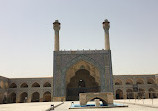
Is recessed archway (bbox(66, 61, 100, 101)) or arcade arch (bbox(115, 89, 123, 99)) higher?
recessed archway (bbox(66, 61, 100, 101))

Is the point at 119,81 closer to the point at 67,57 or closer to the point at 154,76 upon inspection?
the point at 154,76

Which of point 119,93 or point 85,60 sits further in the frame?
point 119,93

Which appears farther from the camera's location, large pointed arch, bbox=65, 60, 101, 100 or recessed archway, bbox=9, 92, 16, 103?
recessed archway, bbox=9, 92, 16, 103

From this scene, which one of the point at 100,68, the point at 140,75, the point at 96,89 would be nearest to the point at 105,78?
the point at 100,68

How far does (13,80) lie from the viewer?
30.6 meters

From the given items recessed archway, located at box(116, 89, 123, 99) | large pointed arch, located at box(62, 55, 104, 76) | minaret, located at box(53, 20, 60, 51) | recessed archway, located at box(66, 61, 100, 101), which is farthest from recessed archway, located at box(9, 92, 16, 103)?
recessed archway, located at box(116, 89, 123, 99)

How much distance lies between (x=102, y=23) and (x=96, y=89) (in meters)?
11.5

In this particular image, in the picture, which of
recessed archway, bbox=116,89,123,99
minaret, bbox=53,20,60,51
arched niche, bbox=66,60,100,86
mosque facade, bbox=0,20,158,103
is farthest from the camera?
recessed archway, bbox=116,89,123,99

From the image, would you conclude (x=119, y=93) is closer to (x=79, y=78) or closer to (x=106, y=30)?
(x=79, y=78)

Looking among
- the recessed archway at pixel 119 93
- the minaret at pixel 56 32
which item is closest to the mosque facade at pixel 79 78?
the minaret at pixel 56 32

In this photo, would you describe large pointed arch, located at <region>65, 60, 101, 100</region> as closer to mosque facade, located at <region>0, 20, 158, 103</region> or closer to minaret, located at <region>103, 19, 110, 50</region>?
mosque facade, located at <region>0, 20, 158, 103</region>

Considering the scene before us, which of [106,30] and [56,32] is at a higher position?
[106,30]

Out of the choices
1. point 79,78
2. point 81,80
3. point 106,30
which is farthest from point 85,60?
point 106,30

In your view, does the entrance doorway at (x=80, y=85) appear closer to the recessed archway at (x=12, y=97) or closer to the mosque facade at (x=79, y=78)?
the mosque facade at (x=79, y=78)
